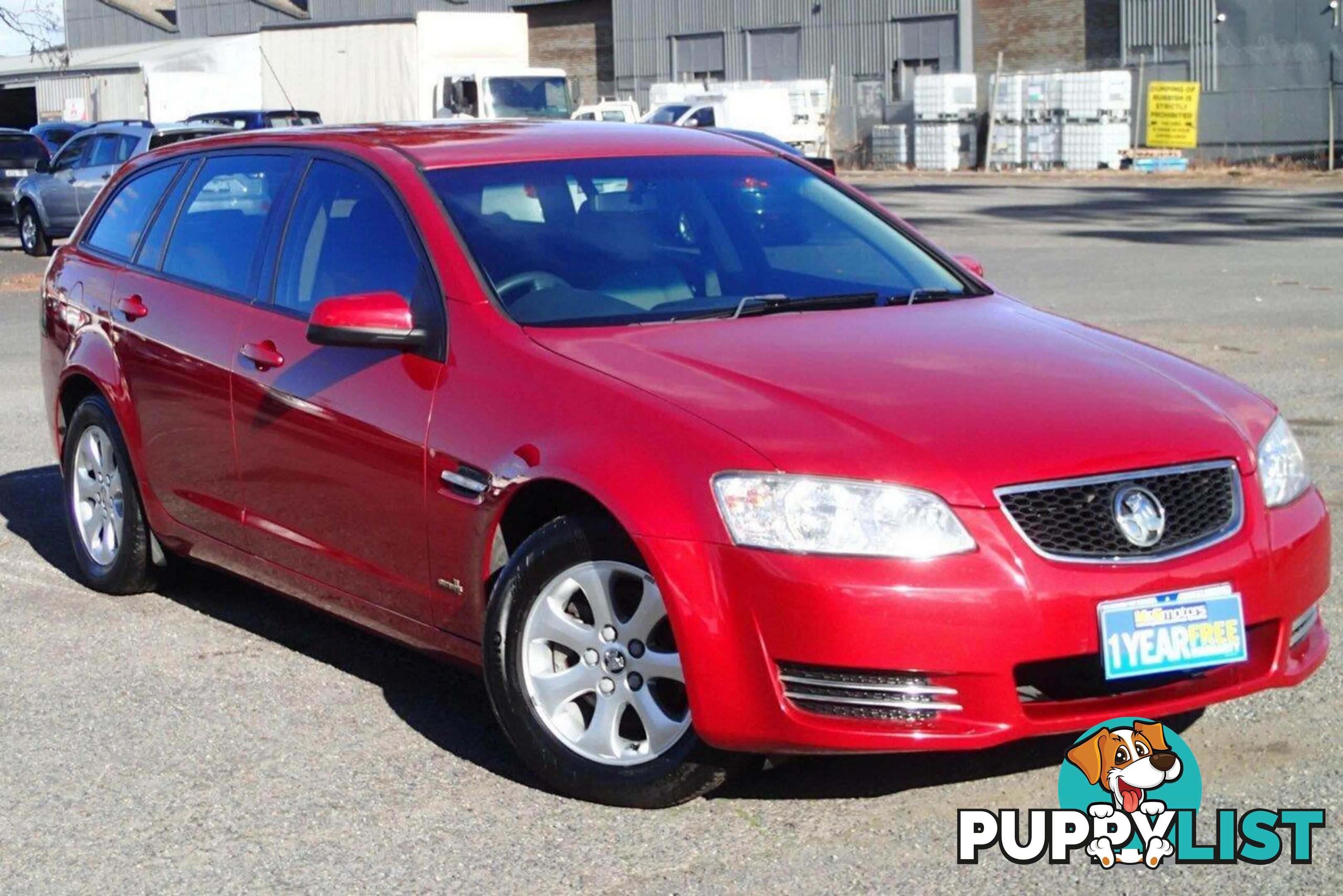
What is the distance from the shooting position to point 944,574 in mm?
3820

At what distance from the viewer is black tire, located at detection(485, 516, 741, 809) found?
13.6 feet

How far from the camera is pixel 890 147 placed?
154ft

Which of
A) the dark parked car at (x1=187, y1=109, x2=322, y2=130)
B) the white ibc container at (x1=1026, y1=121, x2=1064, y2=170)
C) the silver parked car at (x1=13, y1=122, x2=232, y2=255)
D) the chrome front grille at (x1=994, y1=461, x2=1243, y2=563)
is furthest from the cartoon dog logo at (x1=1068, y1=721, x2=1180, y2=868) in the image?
the white ibc container at (x1=1026, y1=121, x2=1064, y2=170)

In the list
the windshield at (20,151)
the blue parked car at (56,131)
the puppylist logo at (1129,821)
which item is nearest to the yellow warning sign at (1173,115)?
the blue parked car at (56,131)

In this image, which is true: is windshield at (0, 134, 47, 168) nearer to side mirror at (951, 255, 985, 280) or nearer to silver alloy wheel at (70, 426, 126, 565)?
silver alloy wheel at (70, 426, 126, 565)

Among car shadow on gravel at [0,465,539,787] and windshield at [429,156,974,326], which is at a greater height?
windshield at [429,156,974,326]

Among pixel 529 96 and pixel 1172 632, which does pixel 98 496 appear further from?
pixel 529 96

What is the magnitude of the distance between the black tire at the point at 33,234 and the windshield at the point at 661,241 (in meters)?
21.9

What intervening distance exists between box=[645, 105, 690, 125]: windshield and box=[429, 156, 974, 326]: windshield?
120 feet

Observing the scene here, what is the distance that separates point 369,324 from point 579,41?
54.3 metres

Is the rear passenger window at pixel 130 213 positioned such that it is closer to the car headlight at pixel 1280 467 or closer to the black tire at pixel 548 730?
the black tire at pixel 548 730

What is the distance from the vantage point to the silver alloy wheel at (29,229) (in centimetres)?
2592

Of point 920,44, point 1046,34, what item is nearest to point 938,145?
point 1046,34

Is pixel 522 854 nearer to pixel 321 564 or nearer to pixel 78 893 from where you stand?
pixel 78 893
